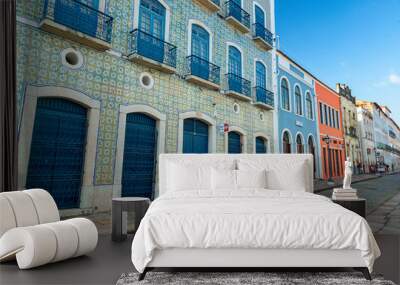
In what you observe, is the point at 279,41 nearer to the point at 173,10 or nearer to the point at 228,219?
the point at 173,10

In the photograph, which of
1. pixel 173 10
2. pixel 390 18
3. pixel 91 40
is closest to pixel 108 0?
pixel 91 40

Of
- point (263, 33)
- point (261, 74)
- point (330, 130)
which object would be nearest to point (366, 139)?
point (330, 130)

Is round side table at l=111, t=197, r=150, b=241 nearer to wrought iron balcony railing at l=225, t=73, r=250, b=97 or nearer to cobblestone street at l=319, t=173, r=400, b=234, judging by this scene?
wrought iron balcony railing at l=225, t=73, r=250, b=97

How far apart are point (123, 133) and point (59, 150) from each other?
0.77 metres

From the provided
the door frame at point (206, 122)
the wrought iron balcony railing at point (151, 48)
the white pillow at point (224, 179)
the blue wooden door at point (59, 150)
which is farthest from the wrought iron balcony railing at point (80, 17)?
the white pillow at point (224, 179)

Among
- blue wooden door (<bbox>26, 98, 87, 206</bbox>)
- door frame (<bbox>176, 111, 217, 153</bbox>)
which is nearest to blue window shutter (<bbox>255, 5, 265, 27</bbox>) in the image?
door frame (<bbox>176, 111, 217, 153</bbox>)

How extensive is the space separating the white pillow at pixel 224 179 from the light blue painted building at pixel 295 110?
1650mm

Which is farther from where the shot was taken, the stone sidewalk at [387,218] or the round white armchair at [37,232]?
the stone sidewalk at [387,218]

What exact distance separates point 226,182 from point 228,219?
1118 millimetres

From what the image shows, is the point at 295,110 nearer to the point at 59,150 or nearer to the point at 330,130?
the point at 330,130

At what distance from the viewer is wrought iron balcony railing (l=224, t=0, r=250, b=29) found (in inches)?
174

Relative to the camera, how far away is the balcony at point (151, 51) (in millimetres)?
3648

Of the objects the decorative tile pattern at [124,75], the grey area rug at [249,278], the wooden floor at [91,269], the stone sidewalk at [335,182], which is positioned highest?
the decorative tile pattern at [124,75]

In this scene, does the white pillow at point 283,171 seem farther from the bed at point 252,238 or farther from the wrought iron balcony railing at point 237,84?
the wrought iron balcony railing at point 237,84
